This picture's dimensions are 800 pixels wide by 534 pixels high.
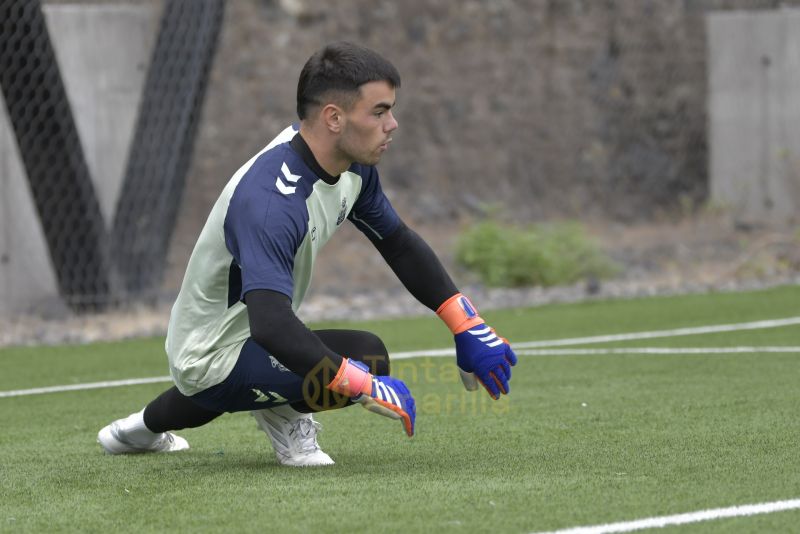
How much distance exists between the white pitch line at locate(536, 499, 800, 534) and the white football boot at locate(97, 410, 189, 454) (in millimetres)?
1861

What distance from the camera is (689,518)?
3555 mm

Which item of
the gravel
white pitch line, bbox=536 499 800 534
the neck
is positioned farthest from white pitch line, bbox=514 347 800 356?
white pitch line, bbox=536 499 800 534

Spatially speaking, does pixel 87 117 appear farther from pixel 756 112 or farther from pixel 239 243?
pixel 756 112

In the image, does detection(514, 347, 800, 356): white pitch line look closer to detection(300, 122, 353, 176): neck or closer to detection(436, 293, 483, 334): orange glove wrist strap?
detection(436, 293, 483, 334): orange glove wrist strap

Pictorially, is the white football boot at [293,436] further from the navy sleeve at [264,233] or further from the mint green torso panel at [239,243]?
the navy sleeve at [264,233]

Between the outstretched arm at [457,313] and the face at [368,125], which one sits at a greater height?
the face at [368,125]

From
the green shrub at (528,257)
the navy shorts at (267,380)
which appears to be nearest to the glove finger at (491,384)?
the navy shorts at (267,380)

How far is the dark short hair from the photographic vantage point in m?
4.25

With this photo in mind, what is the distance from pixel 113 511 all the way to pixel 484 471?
1.11m

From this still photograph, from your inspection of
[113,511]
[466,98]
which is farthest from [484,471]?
[466,98]

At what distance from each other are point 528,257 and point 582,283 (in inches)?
18.7

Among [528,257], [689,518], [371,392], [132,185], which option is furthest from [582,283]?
[689,518]

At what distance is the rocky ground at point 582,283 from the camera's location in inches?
358

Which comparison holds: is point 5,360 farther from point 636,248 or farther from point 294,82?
point 636,248
